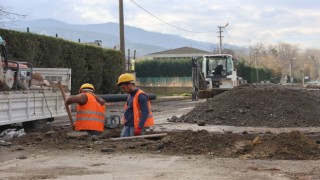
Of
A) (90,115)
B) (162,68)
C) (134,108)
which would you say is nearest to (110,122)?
(90,115)

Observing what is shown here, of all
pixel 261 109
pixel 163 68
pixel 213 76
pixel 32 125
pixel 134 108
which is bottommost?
pixel 32 125

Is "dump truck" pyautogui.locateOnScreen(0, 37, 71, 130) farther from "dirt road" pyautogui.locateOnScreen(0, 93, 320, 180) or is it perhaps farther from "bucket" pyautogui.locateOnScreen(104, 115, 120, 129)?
"bucket" pyautogui.locateOnScreen(104, 115, 120, 129)

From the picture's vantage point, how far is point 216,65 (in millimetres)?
32219

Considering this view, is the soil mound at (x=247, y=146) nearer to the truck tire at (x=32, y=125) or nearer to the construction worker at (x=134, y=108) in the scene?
the construction worker at (x=134, y=108)

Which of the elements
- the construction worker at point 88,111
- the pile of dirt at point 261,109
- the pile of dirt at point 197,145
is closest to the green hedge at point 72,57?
the pile of dirt at point 261,109

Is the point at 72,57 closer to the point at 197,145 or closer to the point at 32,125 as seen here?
the point at 32,125

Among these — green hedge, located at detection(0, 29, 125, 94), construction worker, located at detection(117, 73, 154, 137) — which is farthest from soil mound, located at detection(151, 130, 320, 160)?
green hedge, located at detection(0, 29, 125, 94)

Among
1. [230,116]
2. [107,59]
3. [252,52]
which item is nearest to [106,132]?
[230,116]

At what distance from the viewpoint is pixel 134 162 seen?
8.33m

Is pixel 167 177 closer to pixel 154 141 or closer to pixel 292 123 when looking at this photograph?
pixel 154 141

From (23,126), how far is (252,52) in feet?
361

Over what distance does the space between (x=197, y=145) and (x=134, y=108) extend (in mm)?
1531

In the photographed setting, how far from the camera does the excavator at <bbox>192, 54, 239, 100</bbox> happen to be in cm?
3039

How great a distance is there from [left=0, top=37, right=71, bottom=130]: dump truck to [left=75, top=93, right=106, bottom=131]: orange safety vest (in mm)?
1471
